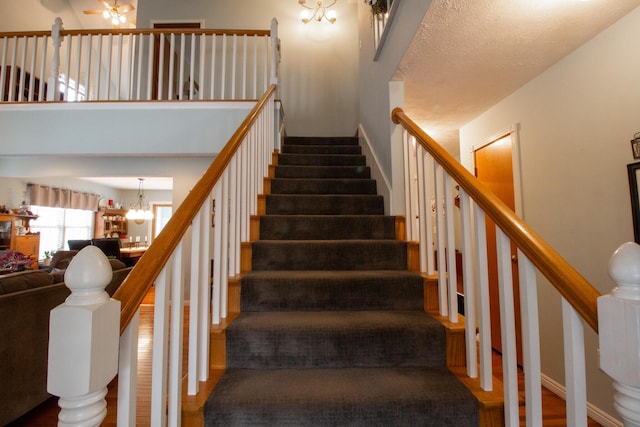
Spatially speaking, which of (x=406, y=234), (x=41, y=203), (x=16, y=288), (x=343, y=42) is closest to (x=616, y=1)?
(x=406, y=234)

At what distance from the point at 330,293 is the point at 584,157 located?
1.80 metres

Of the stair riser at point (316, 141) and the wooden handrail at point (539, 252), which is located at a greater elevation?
the stair riser at point (316, 141)

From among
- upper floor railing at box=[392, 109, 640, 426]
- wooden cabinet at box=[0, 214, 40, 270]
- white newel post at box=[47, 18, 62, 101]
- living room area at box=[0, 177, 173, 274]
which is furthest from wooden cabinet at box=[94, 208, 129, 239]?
upper floor railing at box=[392, 109, 640, 426]

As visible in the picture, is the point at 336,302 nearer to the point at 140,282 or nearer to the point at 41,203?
the point at 140,282

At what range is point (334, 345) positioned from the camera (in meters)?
1.35

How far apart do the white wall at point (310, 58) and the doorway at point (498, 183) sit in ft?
9.07

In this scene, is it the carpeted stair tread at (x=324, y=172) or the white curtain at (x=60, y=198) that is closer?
the carpeted stair tread at (x=324, y=172)

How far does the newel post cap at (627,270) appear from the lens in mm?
604

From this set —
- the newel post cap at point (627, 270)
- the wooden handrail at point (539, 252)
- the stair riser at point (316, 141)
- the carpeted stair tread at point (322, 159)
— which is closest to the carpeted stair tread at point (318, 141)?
the stair riser at point (316, 141)

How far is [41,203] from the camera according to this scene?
593 centimetres

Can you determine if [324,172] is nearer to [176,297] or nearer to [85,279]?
[176,297]

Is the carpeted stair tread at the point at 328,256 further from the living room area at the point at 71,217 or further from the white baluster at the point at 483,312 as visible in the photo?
the living room area at the point at 71,217

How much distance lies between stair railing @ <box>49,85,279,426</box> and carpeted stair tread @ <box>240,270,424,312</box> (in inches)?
7.5

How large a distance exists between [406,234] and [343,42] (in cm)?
433
